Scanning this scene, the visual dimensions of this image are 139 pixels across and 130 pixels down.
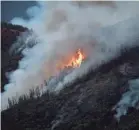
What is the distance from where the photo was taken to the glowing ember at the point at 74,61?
131m

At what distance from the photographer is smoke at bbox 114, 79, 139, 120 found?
274ft

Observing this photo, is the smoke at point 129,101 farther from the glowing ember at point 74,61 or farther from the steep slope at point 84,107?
the glowing ember at point 74,61

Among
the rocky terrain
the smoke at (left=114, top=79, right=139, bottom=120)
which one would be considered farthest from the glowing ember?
the smoke at (left=114, top=79, right=139, bottom=120)

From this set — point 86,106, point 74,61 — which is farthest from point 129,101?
point 74,61

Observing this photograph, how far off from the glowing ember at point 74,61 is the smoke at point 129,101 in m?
38.4

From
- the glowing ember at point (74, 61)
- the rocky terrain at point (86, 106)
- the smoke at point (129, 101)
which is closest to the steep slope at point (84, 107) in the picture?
the rocky terrain at point (86, 106)

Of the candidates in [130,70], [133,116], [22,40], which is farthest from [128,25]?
[22,40]

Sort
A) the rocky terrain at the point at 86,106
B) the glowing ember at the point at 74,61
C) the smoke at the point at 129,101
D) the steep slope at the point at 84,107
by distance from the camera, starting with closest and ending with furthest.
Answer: the steep slope at the point at 84,107 < the rocky terrain at the point at 86,106 < the smoke at the point at 129,101 < the glowing ember at the point at 74,61

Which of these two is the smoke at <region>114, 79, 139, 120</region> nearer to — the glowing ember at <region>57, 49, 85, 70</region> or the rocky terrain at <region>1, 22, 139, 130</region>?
the rocky terrain at <region>1, 22, 139, 130</region>

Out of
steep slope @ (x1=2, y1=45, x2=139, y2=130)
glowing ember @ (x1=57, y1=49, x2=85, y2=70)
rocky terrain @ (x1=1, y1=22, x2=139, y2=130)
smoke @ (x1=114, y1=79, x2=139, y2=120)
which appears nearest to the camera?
steep slope @ (x1=2, y1=45, x2=139, y2=130)

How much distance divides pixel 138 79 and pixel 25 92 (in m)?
40.3

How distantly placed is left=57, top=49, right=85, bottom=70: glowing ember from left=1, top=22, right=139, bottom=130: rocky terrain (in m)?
20.5

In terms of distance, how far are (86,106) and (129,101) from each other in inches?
352

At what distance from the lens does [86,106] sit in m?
89.4
